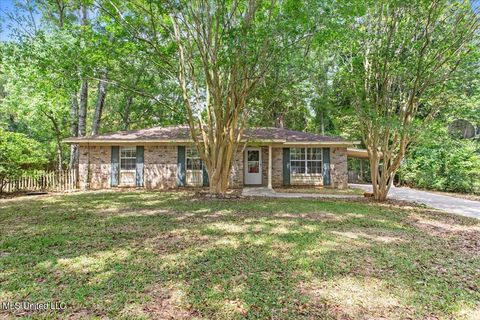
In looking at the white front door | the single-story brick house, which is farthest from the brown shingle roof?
the white front door

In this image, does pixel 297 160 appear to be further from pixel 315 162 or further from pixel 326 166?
pixel 326 166

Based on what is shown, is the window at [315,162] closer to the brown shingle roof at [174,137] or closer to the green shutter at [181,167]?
the brown shingle roof at [174,137]

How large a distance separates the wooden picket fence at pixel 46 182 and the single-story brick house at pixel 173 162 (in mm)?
881

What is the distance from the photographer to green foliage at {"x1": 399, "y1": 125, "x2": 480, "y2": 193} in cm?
1284

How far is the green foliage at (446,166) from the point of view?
1284 centimetres

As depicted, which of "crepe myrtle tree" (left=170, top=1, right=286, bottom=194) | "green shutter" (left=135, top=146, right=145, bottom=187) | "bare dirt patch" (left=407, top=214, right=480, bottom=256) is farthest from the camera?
"green shutter" (left=135, top=146, right=145, bottom=187)

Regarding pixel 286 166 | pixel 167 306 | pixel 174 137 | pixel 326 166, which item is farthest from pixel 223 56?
pixel 326 166

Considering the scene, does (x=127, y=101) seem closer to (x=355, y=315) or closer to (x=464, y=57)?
(x=464, y=57)

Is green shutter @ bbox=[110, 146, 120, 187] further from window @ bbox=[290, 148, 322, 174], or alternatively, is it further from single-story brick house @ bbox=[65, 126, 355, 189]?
window @ bbox=[290, 148, 322, 174]

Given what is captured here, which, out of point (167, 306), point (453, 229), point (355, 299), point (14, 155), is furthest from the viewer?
point (14, 155)

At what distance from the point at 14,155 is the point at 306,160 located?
12.9 metres

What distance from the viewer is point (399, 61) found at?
820 centimetres

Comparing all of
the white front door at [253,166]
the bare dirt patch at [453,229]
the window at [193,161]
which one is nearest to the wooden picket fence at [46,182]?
the window at [193,161]

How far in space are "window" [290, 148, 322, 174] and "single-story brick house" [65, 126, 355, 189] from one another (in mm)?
272
